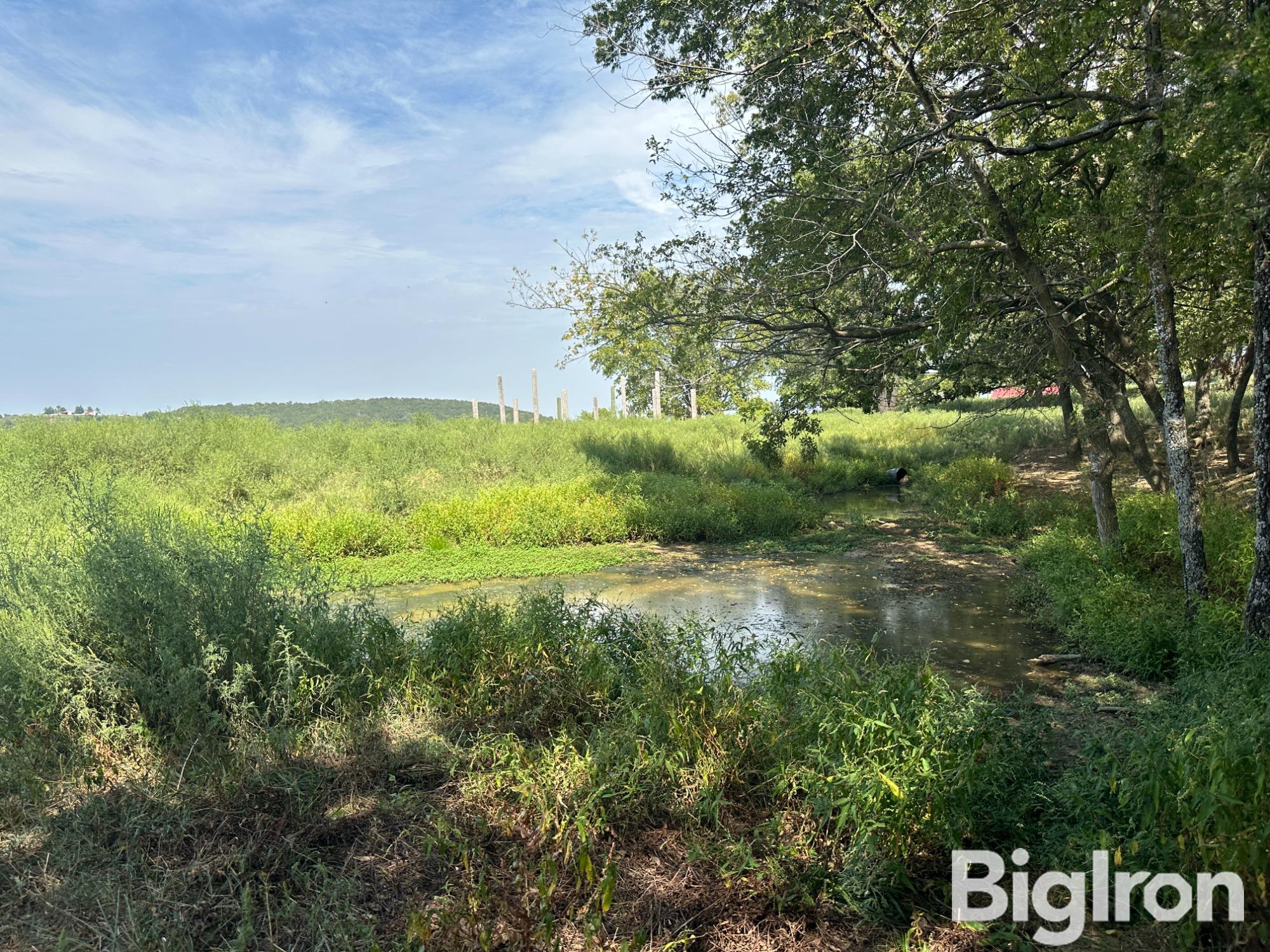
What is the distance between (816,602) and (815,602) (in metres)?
0.03

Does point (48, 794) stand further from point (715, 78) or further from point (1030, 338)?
point (1030, 338)

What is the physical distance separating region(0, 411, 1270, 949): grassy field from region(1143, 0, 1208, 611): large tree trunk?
433 millimetres

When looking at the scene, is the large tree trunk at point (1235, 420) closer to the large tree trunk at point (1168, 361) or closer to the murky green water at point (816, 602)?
the murky green water at point (816, 602)

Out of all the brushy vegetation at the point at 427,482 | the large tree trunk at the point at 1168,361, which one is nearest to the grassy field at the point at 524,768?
the large tree trunk at the point at 1168,361

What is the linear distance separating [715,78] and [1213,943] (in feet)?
22.0

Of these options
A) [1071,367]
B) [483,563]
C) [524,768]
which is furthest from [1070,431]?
[524,768]

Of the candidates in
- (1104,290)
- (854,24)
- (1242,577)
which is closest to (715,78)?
(854,24)

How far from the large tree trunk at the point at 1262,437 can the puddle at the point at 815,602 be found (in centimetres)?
159

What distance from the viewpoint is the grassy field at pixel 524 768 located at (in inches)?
105

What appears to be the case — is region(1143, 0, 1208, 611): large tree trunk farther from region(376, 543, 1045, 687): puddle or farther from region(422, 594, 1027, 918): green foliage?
region(422, 594, 1027, 918): green foliage

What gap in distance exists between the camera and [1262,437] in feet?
15.5

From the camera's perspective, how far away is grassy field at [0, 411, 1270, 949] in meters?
2.68

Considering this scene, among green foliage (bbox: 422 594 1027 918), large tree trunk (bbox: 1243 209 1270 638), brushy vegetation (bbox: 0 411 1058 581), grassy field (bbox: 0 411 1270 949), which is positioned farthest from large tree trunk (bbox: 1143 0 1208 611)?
brushy vegetation (bbox: 0 411 1058 581)

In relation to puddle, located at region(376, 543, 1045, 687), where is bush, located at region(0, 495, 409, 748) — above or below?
above
